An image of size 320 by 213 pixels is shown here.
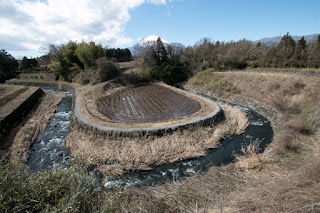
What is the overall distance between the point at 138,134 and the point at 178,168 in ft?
8.18

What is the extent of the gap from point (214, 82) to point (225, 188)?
17385 mm

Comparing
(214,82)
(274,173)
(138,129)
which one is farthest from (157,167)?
(214,82)

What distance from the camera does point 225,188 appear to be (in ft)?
12.8

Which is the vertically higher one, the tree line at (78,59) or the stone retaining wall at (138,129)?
the tree line at (78,59)

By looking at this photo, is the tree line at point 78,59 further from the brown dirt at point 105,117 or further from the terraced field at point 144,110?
the terraced field at point 144,110

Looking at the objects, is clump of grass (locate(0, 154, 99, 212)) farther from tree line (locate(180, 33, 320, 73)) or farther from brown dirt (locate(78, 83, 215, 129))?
tree line (locate(180, 33, 320, 73))

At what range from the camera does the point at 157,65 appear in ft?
84.2

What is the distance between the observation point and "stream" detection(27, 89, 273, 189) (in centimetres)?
578

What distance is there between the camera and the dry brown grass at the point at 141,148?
6387mm

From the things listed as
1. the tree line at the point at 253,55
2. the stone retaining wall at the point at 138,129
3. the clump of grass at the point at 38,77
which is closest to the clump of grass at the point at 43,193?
the stone retaining wall at the point at 138,129

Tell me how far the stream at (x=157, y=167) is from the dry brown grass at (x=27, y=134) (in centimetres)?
27

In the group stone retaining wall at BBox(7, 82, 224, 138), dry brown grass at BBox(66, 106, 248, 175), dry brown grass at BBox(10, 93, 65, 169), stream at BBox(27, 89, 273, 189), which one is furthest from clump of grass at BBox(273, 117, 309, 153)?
dry brown grass at BBox(10, 93, 65, 169)

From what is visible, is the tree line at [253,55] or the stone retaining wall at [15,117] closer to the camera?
the stone retaining wall at [15,117]

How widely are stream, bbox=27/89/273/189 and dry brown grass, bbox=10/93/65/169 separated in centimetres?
27
